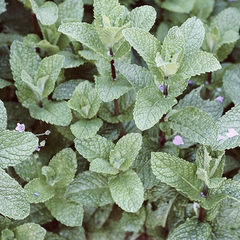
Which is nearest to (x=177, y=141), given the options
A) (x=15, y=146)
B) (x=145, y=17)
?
(x=145, y=17)

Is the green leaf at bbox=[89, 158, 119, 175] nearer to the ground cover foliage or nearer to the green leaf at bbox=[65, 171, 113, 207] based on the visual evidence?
the ground cover foliage

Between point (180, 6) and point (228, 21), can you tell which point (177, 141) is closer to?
point (228, 21)

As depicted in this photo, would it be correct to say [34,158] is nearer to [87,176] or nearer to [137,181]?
[87,176]

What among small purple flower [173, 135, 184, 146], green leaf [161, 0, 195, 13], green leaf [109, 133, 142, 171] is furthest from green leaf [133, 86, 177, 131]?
green leaf [161, 0, 195, 13]

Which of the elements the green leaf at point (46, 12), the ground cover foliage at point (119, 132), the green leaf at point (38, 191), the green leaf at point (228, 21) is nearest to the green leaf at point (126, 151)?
the ground cover foliage at point (119, 132)

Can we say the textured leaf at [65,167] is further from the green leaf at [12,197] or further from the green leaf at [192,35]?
the green leaf at [192,35]

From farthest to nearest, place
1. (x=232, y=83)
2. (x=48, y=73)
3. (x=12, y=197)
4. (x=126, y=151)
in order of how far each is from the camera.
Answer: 1. (x=232, y=83)
2. (x=48, y=73)
3. (x=126, y=151)
4. (x=12, y=197)

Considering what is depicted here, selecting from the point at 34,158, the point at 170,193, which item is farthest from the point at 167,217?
the point at 34,158
